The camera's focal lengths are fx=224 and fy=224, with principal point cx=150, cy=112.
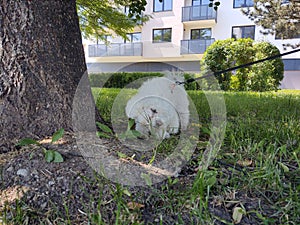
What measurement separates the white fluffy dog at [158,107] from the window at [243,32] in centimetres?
1292

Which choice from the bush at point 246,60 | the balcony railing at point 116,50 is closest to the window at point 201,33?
the bush at point 246,60

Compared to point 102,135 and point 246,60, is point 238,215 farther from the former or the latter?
point 246,60

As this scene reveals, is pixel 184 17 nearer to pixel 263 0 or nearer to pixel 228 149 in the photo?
pixel 263 0

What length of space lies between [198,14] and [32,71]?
13274mm

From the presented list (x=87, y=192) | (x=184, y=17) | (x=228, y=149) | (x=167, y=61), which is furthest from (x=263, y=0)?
(x=184, y=17)

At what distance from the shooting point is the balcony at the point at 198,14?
1262 cm

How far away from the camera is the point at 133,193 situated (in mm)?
882

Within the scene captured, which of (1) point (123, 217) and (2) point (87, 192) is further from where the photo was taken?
(2) point (87, 192)

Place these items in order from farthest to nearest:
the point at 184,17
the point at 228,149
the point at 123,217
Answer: the point at 184,17
the point at 228,149
the point at 123,217

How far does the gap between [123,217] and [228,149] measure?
2.74ft

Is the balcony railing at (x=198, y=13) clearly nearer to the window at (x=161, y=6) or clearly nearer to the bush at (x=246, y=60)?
the window at (x=161, y=6)

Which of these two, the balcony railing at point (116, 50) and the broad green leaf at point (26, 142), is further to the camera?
the balcony railing at point (116, 50)

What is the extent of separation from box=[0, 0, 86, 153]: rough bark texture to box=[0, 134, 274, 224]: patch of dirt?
0.89 feet

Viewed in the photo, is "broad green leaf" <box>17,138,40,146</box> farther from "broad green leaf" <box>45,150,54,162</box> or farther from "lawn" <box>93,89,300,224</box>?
"lawn" <box>93,89,300,224</box>
